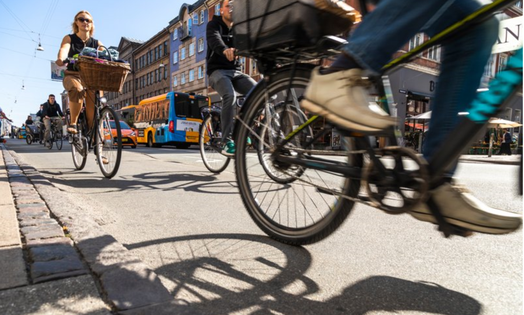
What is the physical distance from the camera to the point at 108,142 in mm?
4410

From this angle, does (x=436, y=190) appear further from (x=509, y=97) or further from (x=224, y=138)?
(x=224, y=138)

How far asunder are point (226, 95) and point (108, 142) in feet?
5.25

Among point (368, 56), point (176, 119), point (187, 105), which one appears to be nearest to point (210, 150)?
point (368, 56)

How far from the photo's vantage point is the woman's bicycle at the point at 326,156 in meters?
1.26

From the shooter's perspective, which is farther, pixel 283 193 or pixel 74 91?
pixel 74 91

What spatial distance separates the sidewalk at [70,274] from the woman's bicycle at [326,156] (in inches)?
32.1

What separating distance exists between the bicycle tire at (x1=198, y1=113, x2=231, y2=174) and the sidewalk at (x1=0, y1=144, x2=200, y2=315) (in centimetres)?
293

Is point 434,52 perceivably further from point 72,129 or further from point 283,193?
point 72,129

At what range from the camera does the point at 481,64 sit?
141 cm

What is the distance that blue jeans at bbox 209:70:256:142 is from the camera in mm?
4129

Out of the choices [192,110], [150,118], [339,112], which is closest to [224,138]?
[339,112]

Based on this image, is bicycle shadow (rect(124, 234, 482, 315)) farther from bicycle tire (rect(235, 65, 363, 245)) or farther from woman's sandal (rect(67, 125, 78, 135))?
woman's sandal (rect(67, 125, 78, 135))

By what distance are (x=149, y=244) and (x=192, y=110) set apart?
58.0ft

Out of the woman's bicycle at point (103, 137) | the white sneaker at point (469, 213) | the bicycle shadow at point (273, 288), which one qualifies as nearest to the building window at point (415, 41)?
the white sneaker at point (469, 213)
